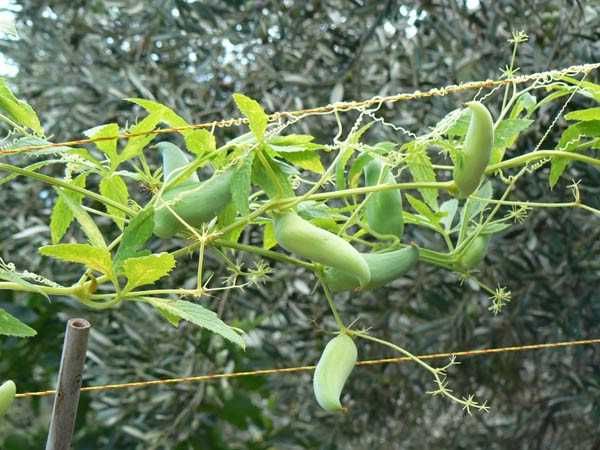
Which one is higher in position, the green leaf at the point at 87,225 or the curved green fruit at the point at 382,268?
the green leaf at the point at 87,225

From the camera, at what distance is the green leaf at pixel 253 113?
536 mm

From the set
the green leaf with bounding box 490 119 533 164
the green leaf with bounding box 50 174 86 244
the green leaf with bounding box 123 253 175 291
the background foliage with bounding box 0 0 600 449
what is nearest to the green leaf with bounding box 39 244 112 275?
the green leaf with bounding box 123 253 175 291

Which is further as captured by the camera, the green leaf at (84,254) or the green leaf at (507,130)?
the green leaf at (507,130)

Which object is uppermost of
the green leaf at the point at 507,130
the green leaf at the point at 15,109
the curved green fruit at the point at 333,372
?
the green leaf at the point at 15,109

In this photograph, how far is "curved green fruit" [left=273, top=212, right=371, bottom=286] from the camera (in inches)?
21.6

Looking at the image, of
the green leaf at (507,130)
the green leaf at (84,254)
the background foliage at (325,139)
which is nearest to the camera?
the green leaf at (84,254)

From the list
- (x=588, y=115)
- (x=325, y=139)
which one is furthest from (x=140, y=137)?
(x=325, y=139)

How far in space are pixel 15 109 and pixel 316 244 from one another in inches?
6.7

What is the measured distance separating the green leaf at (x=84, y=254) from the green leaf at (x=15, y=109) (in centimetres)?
9

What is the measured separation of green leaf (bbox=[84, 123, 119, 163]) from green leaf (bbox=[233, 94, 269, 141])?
3.3 inches

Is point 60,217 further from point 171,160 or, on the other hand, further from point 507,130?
point 507,130

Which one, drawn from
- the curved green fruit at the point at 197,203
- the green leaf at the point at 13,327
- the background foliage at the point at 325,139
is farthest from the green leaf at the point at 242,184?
the background foliage at the point at 325,139

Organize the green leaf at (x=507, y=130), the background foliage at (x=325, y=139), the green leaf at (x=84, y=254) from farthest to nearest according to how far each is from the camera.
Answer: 1. the background foliage at (x=325, y=139)
2. the green leaf at (x=507, y=130)
3. the green leaf at (x=84, y=254)

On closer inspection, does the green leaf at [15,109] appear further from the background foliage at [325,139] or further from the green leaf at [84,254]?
the background foliage at [325,139]
